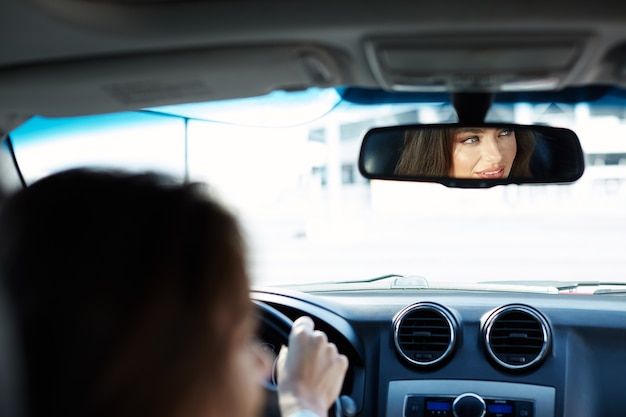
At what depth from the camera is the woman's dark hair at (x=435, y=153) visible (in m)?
3.34

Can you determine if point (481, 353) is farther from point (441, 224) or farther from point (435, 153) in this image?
point (441, 224)

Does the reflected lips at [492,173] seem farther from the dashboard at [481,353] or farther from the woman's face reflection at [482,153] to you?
the dashboard at [481,353]

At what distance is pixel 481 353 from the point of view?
452 centimetres

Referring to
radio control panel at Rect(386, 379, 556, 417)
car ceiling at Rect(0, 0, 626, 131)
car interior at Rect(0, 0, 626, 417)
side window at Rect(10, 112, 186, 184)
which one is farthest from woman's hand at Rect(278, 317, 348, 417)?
radio control panel at Rect(386, 379, 556, 417)

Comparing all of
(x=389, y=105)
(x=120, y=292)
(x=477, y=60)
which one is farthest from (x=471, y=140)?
(x=389, y=105)

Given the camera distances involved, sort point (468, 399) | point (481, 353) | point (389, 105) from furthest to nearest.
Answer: point (389, 105), point (481, 353), point (468, 399)

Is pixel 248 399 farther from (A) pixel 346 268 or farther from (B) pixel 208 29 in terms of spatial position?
(A) pixel 346 268

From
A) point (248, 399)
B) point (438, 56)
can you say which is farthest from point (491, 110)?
point (248, 399)

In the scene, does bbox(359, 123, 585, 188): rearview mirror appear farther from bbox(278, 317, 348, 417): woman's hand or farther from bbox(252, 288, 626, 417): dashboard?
bbox(278, 317, 348, 417): woman's hand

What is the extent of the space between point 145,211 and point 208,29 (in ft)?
2.72

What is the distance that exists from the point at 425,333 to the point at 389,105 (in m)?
1.90

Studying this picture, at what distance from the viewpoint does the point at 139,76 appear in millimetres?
2393

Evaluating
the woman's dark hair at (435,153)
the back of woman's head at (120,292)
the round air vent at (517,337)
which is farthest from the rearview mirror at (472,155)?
the back of woman's head at (120,292)

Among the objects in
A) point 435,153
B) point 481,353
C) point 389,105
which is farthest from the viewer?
point 389,105
